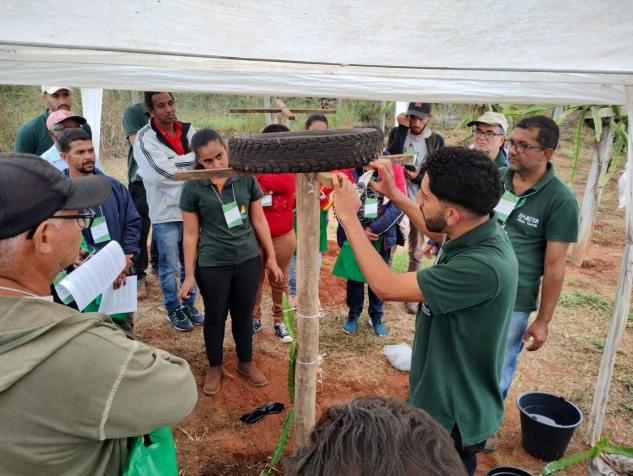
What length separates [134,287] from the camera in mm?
3162

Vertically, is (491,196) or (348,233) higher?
(491,196)

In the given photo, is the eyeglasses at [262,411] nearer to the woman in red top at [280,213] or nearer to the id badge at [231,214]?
the woman in red top at [280,213]

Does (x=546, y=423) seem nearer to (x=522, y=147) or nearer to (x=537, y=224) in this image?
(x=537, y=224)

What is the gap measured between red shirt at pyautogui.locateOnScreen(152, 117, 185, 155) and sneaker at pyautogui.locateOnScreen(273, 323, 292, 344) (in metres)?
1.97

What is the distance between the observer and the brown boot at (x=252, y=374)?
12.6ft

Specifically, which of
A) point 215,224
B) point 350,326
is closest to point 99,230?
point 215,224

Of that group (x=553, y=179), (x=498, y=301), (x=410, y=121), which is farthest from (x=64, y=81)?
(x=410, y=121)

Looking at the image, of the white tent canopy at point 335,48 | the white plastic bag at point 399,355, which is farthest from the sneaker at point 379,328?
the white tent canopy at point 335,48

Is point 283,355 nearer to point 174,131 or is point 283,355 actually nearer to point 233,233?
point 233,233

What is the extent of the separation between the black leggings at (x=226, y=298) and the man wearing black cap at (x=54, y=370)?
6.72 feet

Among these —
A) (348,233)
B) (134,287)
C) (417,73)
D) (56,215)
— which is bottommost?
(134,287)

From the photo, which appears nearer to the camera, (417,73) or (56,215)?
(56,215)

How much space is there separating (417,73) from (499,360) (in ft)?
4.74

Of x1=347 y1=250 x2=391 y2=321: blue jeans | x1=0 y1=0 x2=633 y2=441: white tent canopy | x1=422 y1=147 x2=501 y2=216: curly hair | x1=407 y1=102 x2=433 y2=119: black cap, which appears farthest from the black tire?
x1=407 y1=102 x2=433 y2=119: black cap
